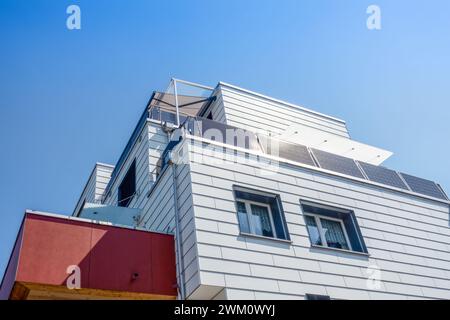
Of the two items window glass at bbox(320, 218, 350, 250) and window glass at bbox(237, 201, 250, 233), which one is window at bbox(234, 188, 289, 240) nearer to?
window glass at bbox(237, 201, 250, 233)

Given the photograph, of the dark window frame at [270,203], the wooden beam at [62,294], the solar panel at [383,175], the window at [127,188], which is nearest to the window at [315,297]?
the dark window frame at [270,203]

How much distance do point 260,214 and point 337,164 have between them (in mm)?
2932

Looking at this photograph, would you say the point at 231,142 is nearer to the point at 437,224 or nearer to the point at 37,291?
the point at 37,291

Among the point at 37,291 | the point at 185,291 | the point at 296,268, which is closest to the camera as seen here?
the point at 37,291

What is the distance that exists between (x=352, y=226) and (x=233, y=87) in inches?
257

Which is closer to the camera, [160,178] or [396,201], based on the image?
[160,178]

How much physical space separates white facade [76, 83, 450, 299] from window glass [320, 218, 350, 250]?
1.22ft

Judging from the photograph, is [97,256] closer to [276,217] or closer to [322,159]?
[276,217]

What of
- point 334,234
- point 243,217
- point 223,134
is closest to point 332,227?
point 334,234

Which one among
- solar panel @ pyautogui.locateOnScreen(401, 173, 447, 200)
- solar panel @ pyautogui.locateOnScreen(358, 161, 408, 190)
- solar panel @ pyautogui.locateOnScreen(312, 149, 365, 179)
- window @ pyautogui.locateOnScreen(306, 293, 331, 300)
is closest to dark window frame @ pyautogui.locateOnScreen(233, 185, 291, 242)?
window @ pyautogui.locateOnScreen(306, 293, 331, 300)

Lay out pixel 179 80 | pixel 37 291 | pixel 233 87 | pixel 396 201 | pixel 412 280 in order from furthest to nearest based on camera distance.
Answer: pixel 233 87 < pixel 179 80 < pixel 396 201 < pixel 412 280 < pixel 37 291

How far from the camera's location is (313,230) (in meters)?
8.19

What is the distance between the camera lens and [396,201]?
9805 mm
